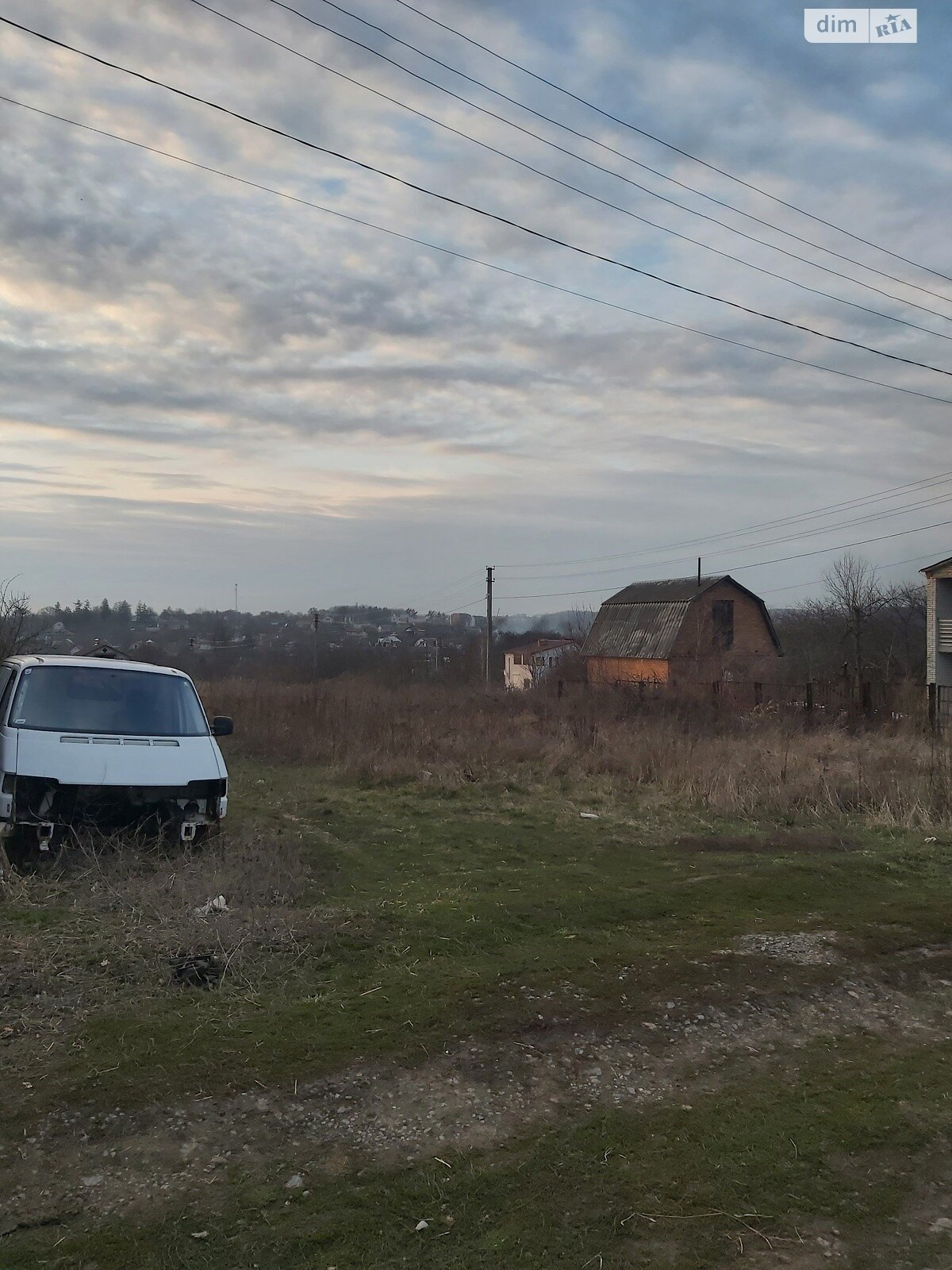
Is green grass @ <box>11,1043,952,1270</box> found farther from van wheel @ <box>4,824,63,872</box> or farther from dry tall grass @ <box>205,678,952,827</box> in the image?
dry tall grass @ <box>205,678,952,827</box>

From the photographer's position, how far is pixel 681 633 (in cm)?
4069

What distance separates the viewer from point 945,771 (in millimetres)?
12195

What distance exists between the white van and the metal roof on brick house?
3331 centimetres

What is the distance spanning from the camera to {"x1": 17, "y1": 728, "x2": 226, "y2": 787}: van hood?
22.8 ft

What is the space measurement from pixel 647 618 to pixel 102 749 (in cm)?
3771

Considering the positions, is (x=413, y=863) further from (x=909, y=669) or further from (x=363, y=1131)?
(x=909, y=669)

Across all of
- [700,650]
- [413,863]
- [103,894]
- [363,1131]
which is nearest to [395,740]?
[413,863]

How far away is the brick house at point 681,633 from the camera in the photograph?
40.1m

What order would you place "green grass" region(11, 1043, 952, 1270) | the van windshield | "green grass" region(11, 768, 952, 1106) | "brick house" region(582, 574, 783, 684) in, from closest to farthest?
1. "green grass" region(11, 1043, 952, 1270)
2. "green grass" region(11, 768, 952, 1106)
3. the van windshield
4. "brick house" region(582, 574, 783, 684)

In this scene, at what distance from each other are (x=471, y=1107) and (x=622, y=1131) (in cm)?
61

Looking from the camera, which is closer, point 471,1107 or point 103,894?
point 471,1107

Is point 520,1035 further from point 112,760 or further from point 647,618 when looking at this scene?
point 647,618

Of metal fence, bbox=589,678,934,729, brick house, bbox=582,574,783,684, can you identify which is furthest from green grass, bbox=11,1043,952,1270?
brick house, bbox=582,574,783,684

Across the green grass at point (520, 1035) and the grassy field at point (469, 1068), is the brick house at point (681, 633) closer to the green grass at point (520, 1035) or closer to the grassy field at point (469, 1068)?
the green grass at point (520, 1035)
